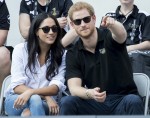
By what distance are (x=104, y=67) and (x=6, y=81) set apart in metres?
1.00

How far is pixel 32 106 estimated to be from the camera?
15.4ft

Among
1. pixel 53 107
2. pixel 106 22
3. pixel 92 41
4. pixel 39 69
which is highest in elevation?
pixel 106 22

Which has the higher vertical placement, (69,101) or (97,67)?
(97,67)

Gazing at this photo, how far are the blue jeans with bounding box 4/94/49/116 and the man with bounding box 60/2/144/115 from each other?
28 centimetres

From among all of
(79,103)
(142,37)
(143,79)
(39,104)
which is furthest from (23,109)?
(142,37)

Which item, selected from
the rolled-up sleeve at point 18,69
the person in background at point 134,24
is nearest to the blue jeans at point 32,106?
the rolled-up sleeve at point 18,69

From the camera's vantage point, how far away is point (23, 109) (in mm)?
4805

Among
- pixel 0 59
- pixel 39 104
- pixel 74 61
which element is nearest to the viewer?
pixel 39 104

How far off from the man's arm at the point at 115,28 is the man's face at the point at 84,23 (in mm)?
227

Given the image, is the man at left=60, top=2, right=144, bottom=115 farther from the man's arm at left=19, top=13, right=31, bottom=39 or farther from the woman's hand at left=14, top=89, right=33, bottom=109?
the man's arm at left=19, top=13, right=31, bottom=39

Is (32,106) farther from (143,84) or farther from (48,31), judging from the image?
(143,84)

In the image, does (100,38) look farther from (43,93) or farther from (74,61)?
(43,93)

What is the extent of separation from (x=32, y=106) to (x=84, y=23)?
865mm

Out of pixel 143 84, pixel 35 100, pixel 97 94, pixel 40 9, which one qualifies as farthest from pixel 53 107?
pixel 40 9
